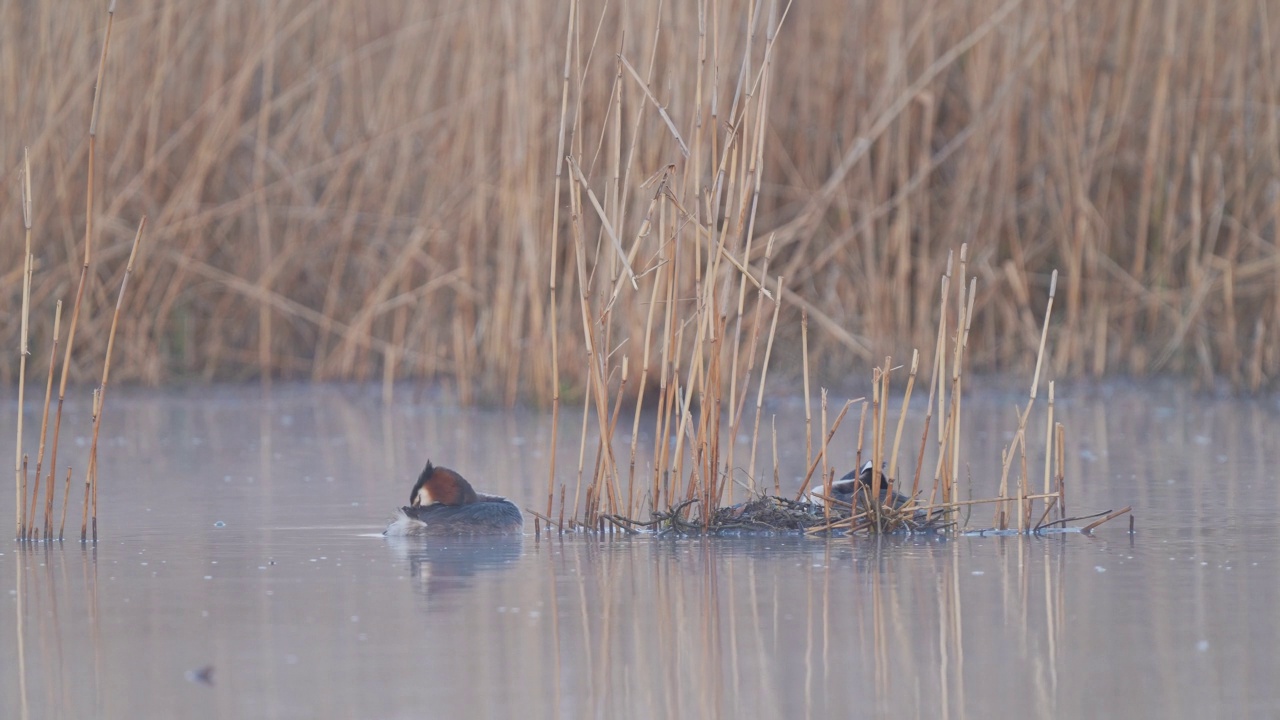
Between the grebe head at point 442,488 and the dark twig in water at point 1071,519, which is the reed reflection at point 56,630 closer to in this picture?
the grebe head at point 442,488

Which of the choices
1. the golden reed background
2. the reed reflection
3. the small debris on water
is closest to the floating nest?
the reed reflection

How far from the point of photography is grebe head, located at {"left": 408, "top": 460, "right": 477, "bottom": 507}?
444 centimetres

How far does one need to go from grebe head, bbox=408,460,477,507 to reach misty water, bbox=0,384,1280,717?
160mm

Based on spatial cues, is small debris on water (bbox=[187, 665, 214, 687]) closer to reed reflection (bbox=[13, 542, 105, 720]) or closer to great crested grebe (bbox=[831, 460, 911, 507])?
reed reflection (bbox=[13, 542, 105, 720])

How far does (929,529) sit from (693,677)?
1650 mm

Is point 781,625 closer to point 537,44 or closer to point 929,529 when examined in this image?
point 929,529

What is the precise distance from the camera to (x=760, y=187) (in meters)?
7.54

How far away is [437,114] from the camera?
780 cm

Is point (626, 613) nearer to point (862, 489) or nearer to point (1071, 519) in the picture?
point (862, 489)

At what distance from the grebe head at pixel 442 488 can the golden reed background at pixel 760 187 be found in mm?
2832

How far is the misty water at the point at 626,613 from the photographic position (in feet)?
8.68

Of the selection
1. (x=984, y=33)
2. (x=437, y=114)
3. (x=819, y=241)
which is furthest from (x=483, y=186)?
(x=984, y=33)

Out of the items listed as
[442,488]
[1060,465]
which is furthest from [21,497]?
[1060,465]

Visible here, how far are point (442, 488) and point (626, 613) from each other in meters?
1.27
